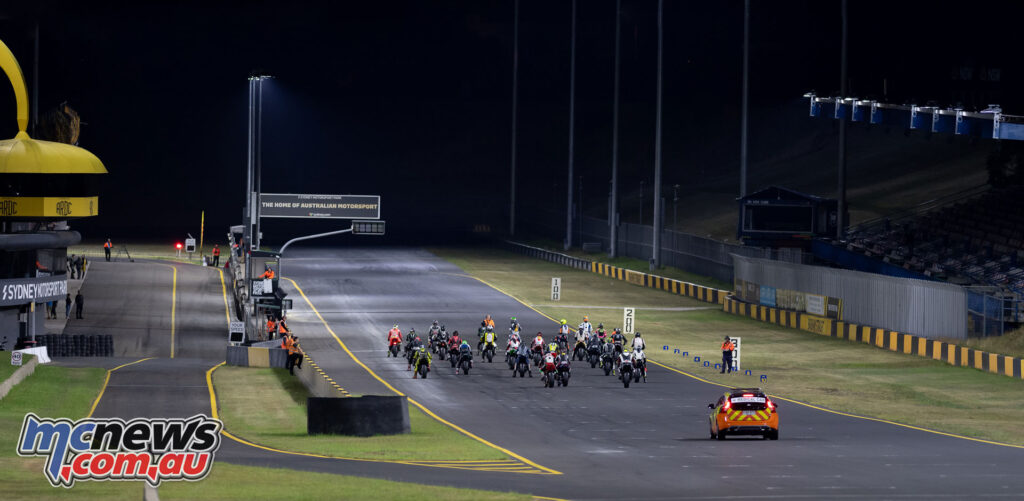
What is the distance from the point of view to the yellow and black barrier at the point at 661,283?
75875 millimetres

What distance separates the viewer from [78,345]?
6062cm

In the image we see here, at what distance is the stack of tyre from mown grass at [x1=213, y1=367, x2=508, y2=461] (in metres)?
11.4

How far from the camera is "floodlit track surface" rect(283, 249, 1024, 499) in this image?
941 inches

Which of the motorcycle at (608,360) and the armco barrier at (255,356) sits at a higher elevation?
the motorcycle at (608,360)

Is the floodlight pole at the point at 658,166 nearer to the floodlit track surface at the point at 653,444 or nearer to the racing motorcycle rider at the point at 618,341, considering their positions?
the floodlit track surface at the point at 653,444

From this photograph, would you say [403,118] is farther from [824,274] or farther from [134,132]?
[824,274]

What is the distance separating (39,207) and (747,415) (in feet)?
91.5

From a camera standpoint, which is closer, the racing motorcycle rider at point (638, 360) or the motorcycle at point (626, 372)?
the motorcycle at point (626, 372)

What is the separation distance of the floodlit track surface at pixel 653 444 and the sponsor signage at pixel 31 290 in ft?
33.8

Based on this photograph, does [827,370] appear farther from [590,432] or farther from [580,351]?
[590,432]

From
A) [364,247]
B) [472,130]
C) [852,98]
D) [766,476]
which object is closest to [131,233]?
[364,247]

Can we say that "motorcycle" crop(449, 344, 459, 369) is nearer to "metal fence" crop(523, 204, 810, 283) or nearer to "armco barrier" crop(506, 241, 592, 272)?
"metal fence" crop(523, 204, 810, 283)

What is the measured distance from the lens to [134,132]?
16450 centimetres

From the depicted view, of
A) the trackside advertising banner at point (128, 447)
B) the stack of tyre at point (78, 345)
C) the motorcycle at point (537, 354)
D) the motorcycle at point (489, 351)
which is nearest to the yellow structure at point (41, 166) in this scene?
the stack of tyre at point (78, 345)
